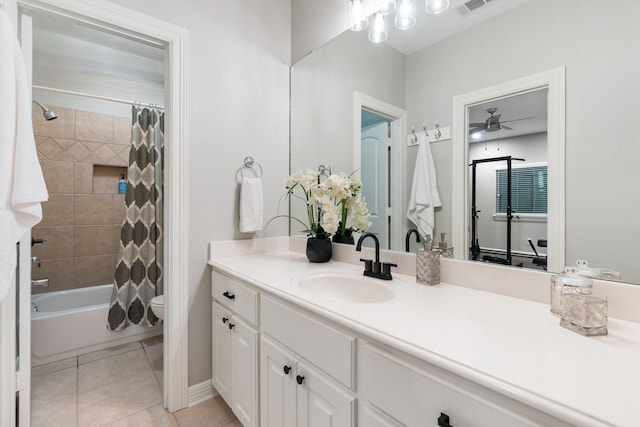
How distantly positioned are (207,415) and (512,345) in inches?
62.0

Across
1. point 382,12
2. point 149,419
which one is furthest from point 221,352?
point 382,12

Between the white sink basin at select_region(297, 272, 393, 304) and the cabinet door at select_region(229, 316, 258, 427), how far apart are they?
1.04ft

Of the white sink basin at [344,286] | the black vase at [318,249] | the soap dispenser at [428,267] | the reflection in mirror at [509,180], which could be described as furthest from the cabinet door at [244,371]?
the reflection in mirror at [509,180]

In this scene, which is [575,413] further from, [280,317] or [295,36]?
[295,36]

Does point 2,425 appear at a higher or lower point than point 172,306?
lower

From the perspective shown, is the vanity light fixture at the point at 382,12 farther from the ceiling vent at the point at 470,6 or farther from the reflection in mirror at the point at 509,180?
the reflection in mirror at the point at 509,180

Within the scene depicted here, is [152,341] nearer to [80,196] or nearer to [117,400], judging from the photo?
[117,400]

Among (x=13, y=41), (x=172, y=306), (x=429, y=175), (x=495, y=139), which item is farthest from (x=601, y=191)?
(x=13, y=41)

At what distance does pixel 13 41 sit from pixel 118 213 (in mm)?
2181

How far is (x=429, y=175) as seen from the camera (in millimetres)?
1310

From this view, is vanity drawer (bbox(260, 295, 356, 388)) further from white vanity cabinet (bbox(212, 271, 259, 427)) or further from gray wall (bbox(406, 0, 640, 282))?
gray wall (bbox(406, 0, 640, 282))

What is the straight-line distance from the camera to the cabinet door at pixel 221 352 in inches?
58.1

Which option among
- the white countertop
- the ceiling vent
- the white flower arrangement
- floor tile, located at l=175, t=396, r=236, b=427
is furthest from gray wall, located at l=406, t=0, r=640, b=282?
floor tile, located at l=175, t=396, r=236, b=427

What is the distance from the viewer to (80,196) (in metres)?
2.80
